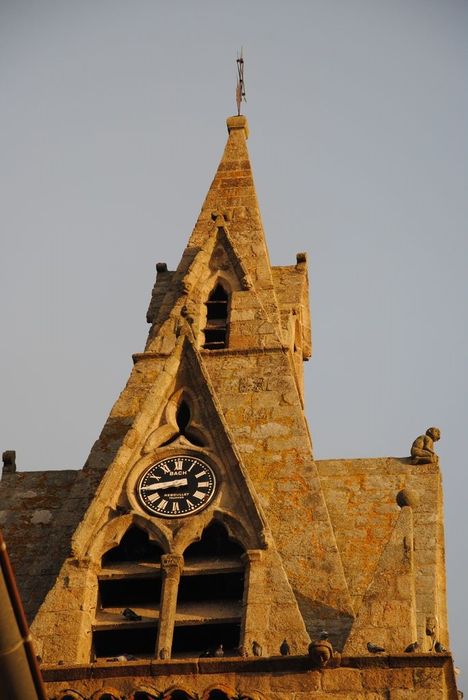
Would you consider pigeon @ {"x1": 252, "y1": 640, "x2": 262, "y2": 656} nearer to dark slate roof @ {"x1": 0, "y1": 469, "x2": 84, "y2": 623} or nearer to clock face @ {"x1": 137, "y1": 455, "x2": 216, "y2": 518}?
clock face @ {"x1": 137, "y1": 455, "x2": 216, "y2": 518}

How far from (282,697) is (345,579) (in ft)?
12.3

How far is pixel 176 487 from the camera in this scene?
3456 cm

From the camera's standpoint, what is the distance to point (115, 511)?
34.2 metres

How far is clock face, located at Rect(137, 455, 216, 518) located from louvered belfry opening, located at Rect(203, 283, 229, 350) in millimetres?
4752

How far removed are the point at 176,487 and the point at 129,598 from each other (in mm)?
2062

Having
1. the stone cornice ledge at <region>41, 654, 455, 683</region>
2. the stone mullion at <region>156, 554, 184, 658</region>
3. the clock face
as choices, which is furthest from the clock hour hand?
the stone cornice ledge at <region>41, 654, 455, 683</region>

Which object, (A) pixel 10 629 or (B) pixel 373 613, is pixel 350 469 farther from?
(A) pixel 10 629

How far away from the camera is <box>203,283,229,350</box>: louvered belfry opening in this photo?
39.4 meters

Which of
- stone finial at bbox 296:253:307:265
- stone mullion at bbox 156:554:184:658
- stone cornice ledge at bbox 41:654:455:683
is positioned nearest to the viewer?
stone cornice ledge at bbox 41:654:455:683

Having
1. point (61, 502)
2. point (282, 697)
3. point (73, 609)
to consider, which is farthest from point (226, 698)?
point (61, 502)

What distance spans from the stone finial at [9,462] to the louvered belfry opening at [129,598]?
→ 448 centimetres

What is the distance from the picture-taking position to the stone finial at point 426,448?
37.1 meters

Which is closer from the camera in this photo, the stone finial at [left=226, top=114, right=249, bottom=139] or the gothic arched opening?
the gothic arched opening

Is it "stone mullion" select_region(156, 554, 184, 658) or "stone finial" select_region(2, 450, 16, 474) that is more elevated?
"stone finial" select_region(2, 450, 16, 474)
